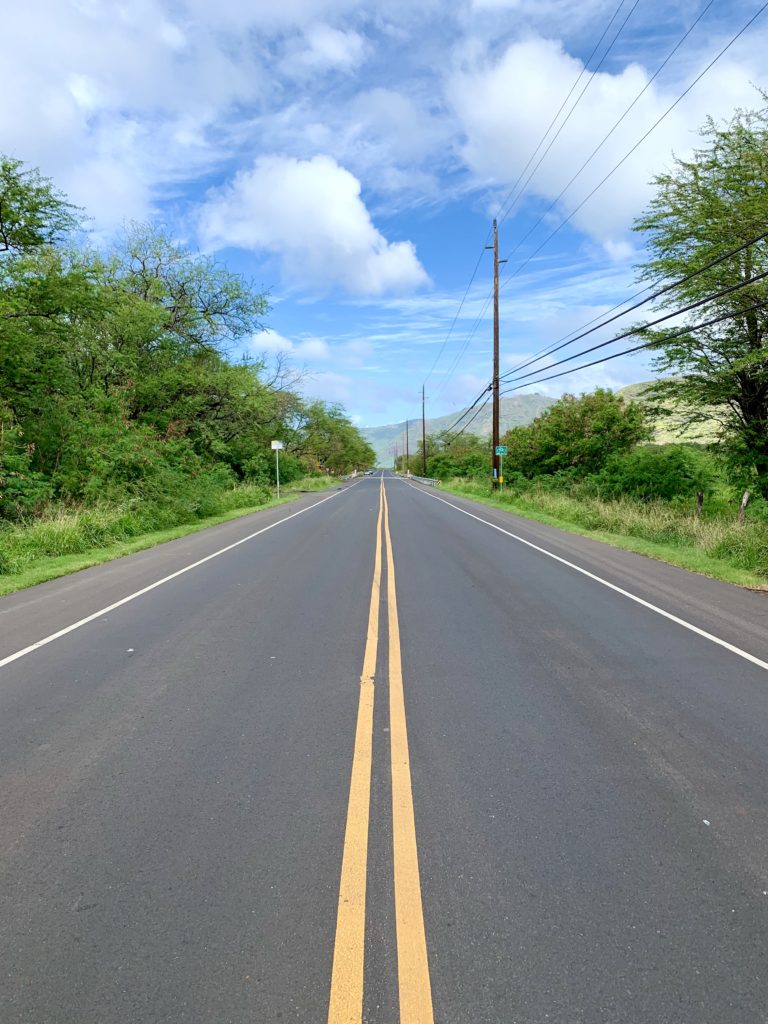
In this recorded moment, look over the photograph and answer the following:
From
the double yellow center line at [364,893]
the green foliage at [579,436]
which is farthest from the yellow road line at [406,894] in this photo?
the green foliage at [579,436]

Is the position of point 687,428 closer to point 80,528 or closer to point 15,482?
point 80,528

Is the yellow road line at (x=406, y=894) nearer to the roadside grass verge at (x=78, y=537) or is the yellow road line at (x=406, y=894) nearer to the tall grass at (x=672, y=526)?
the roadside grass verge at (x=78, y=537)

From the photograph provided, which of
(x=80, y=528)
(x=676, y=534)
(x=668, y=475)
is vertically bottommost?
(x=676, y=534)

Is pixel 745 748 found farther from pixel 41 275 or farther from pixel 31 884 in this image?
pixel 41 275

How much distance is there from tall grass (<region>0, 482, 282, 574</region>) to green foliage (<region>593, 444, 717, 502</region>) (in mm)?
18255

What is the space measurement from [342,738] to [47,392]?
59.9 ft

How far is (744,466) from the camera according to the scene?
1873cm

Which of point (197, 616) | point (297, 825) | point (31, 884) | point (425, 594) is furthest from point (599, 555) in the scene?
point (31, 884)

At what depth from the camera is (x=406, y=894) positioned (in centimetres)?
251

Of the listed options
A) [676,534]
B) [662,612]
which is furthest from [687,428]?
[662,612]

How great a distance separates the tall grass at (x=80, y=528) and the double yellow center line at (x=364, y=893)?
9527mm

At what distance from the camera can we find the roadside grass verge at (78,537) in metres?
10.6

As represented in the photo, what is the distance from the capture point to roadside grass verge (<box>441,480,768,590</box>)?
1059cm

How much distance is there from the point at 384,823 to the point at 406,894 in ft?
1.68
